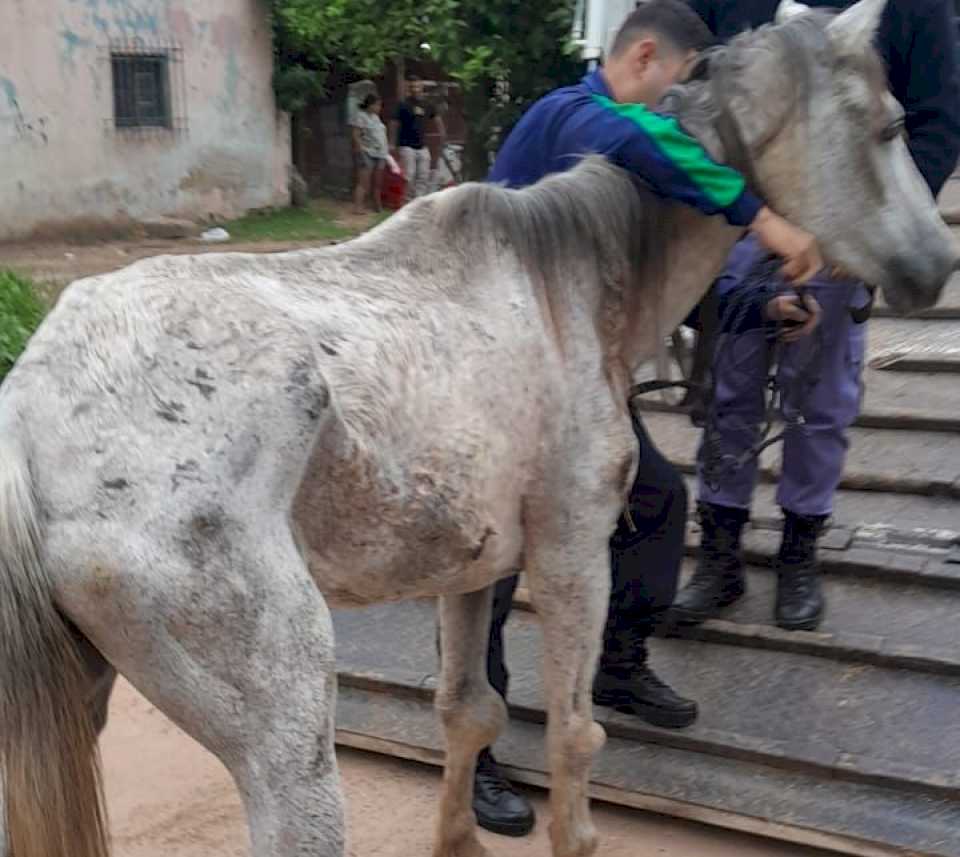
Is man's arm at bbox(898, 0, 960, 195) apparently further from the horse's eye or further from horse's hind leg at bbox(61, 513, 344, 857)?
horse's hind leg at bbox(61, 513, 344, 857)

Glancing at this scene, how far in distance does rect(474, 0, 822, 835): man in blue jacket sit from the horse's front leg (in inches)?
17.9

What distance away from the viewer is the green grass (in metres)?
14.1

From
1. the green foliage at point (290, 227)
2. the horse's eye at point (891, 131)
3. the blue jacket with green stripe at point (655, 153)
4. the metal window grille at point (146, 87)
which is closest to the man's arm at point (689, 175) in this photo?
the blue jacket with green stripe at point (655, 153)

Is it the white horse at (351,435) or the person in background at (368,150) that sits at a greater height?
the white horse at (351,435)

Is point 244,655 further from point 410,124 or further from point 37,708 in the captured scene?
point 410,124

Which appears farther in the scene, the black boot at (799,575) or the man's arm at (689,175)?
the black boot at (799,575)

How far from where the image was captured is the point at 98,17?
1397 centimetres

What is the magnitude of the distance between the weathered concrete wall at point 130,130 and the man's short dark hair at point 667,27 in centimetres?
1183

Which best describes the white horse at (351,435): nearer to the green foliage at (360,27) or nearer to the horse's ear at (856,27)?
the horse's ear at (856,27)

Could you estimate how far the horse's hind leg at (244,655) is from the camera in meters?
1.83

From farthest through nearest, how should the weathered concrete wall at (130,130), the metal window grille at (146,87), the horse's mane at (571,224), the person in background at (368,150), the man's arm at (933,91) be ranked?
1. the person in background at (368,150)
2. the metal window grille at (146,87)
3. the weathered concrete wall at (130,130)
4. the man's arm at (933,91)
5. the horse's mane at (571,224)

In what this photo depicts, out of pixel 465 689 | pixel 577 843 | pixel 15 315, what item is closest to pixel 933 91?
pixel 465 689

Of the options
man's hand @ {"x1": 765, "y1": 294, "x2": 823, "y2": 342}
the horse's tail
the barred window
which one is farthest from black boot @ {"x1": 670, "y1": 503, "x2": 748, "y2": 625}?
the barred window

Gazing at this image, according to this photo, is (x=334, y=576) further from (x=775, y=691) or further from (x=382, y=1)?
(x=382, y=1)
